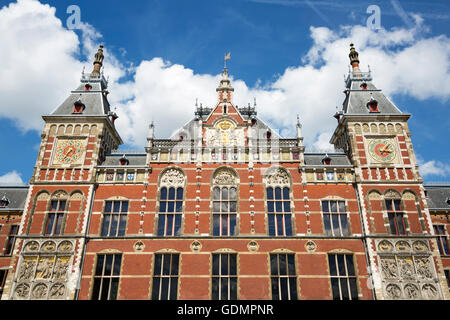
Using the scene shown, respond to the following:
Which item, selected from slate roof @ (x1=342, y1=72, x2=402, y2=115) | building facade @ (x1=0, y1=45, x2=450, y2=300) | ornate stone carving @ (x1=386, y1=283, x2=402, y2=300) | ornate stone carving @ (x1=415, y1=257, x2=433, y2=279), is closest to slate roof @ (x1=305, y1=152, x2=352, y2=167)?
building facade @ (x1=0, y1=45, x2=450, y2=300)

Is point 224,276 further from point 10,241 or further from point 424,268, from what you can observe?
point 10,241

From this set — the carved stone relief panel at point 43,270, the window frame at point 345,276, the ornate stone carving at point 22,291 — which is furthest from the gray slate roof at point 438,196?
the ornate stone carving at point 22,291

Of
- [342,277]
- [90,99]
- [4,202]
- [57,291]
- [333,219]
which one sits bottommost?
[57,291]

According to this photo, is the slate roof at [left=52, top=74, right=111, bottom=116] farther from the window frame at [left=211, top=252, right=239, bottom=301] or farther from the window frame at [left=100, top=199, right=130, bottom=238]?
the window frame at [left=211, top=252, right=239, bottom=301]

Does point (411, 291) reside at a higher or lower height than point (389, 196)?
lower

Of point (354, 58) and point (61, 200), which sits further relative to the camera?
point (354, 58)

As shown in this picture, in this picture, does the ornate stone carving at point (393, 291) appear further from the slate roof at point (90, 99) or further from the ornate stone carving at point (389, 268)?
the slate roof at point (90, 99)

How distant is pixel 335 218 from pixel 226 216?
807cm

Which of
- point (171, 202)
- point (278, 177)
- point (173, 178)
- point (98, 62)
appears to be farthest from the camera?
point (98, 62)

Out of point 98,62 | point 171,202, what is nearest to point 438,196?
point 171,202

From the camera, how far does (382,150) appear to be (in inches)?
1055

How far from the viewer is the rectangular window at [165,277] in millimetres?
22656

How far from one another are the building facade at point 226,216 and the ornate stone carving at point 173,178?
0.27 feet
